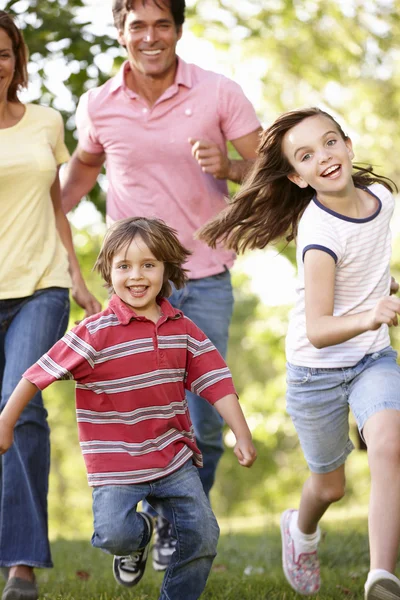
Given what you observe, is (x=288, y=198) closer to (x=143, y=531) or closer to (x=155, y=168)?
(x=155, y=168)

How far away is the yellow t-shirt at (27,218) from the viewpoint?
15.0ft

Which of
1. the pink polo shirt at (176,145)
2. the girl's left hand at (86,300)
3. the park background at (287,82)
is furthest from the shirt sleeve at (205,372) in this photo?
the park background at (287,82)

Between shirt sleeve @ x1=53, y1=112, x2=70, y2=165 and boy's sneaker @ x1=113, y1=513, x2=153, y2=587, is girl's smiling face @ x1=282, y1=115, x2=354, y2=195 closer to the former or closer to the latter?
shirt sleeve @ x1=53, y1=112, x2=70, y2=165

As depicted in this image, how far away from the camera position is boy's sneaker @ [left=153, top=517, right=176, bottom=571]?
17.4 ft

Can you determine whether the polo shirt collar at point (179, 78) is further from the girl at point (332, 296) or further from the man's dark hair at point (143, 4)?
the girl at point (332, 296)

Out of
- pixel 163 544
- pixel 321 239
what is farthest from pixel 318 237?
pixel 163 544

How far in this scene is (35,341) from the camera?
14.8 ft

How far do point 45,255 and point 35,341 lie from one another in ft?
1.39

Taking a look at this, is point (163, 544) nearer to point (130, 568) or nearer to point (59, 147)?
point (130, 568)

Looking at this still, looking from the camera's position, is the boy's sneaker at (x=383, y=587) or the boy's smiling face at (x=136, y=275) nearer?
the boy's sneaker at (x=383, y=587)

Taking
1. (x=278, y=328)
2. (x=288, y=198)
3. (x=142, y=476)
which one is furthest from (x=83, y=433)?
(x=278, y=328)

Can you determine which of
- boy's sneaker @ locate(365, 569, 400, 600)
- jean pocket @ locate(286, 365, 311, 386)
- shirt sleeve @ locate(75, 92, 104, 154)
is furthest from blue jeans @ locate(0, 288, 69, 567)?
boy's sneaker @ locate(365, 569, 400, 600)

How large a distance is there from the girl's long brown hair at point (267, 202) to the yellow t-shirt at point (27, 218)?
76 centimetres

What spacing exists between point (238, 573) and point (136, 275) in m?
2.27
